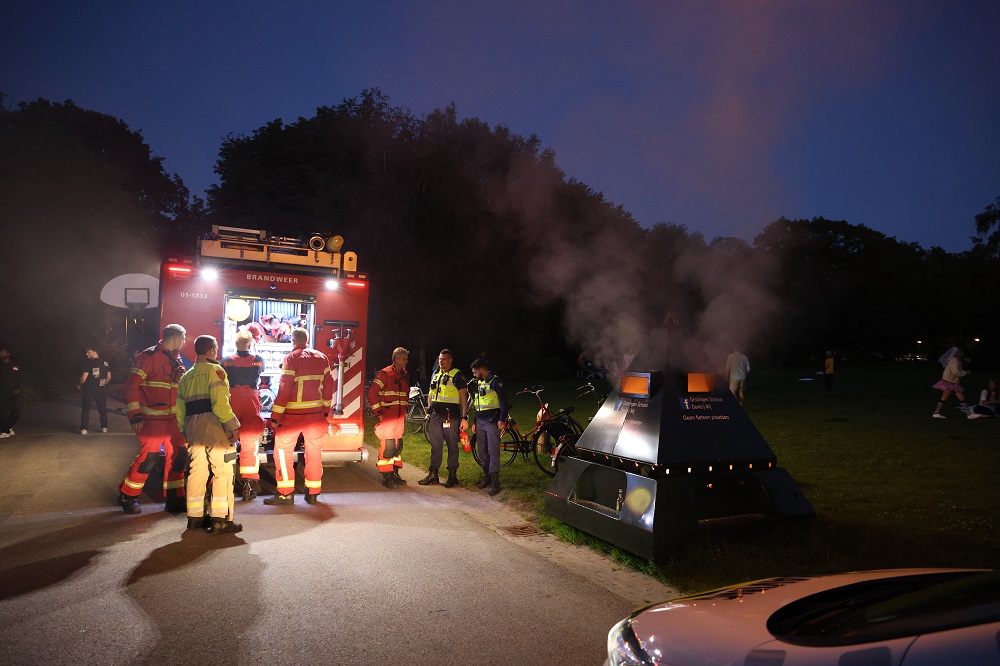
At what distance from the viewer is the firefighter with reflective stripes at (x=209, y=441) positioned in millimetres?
6379

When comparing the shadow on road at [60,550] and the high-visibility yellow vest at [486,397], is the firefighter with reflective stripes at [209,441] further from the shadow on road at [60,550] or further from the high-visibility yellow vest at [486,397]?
the high-visibility yellow vest at [486,397]

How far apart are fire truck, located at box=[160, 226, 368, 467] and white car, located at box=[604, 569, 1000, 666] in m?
7.19

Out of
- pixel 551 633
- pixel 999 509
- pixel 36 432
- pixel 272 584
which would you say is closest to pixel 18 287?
pixel 36 432

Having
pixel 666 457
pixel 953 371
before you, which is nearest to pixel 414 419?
pixel 666 457

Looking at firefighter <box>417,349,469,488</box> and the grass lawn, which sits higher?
firefighter <box>417,349,469,488</box>

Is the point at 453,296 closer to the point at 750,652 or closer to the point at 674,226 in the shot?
the point at 674,226

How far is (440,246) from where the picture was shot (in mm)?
24016

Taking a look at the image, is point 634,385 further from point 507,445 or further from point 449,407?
point 507,445

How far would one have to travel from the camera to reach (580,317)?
10453 millimetres

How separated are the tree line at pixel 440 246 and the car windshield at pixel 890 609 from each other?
240 inches

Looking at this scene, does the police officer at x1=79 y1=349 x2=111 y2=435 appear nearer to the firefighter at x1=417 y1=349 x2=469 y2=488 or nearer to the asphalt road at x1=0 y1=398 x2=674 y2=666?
the asphalt road at x1=0 y1=398 x2=674 y2=666

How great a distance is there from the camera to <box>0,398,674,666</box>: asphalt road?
397 cm

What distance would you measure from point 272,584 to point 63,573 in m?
1.70

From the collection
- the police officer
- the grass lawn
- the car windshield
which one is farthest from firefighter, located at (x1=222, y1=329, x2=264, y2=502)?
the police officer
